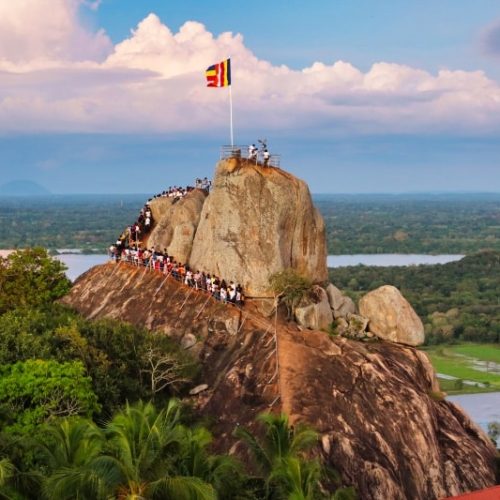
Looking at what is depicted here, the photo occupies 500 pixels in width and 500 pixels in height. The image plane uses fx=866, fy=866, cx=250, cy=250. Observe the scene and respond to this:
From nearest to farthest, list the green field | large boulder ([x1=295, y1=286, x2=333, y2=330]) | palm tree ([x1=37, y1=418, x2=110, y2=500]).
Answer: palm tree ([x1=37, y1=418, x2=110, y2=500])
large boulder ([x1=295, y1=286, x2=333, y2=330])
the green field

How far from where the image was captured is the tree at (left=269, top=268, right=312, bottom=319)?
40.3 metres

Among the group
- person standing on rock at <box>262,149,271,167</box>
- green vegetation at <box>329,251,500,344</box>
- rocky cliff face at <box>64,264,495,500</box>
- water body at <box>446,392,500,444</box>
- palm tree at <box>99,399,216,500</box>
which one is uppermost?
person standing on rock at <box>262,149,271,167</box>

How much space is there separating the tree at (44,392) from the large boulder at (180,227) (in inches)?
549

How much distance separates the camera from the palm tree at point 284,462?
73.7 feet

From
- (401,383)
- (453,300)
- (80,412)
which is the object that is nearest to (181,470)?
(80,412)

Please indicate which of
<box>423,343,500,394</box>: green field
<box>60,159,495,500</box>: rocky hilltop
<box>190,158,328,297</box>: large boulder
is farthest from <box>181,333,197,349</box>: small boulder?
<box>423,343,500,394</box>: green field

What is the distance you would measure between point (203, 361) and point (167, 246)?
32.8 ft

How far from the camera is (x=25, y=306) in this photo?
44.0m

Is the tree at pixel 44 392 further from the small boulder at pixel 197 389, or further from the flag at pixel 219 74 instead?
the flag at pixel 219 74

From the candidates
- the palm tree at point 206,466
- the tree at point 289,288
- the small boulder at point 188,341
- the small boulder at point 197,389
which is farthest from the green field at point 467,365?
the palm tree at point 206,466

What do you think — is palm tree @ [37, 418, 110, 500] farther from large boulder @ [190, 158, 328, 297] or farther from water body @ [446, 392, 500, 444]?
water body @ [446, 392, 500, 444]

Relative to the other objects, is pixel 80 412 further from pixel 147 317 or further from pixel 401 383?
pixel 401 383

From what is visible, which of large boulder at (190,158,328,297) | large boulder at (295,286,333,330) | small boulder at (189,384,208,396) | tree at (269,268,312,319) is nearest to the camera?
small boulder at (189,384,208,396)

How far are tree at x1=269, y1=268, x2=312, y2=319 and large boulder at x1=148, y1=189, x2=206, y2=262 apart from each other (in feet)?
20.7
